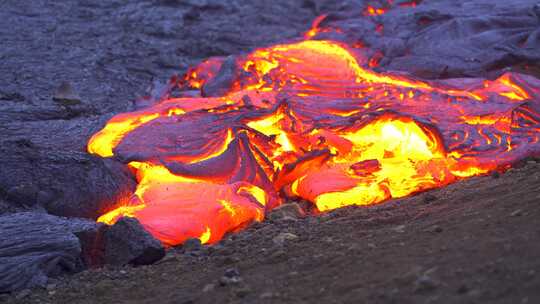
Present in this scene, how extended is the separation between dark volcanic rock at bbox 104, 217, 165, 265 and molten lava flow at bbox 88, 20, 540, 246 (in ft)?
1.38

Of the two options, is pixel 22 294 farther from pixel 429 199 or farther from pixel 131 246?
pixel 429 199

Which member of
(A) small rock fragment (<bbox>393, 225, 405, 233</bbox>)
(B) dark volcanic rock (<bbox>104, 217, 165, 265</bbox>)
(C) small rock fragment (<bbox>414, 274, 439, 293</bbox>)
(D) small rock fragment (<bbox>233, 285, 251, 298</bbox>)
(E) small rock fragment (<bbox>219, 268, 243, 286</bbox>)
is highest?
(C) small rock fragment (<bbox>414, 274, 439, 293</bbox>)

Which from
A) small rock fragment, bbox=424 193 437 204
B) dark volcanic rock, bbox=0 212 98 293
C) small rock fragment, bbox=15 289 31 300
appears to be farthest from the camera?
small rock fragment, bbox=424 193 437 204

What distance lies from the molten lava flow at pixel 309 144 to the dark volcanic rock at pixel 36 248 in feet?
1.90

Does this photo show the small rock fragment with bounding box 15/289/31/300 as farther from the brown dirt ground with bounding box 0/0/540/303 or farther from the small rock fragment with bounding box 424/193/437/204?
the small rock fragment with bounding box 424/193/437/204

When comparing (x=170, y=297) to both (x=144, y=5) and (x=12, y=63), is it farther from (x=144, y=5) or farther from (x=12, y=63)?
(x=144, y=5)

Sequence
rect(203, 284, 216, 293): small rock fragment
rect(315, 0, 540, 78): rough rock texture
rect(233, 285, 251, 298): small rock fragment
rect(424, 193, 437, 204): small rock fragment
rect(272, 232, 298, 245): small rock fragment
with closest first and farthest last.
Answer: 1. rect(233, 285, 251, 298): small rock fragment
2. rect(203, 284, 216, 293): small rock fragment
3. rect(272, 232, 298, 245): small rock fragment
4. rect(424, 193, 437, 204): small rock fragment
5. rect(315, 0, 540, 78): rough rock texture

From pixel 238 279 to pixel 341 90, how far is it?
13.4 ft

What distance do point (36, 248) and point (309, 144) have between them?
8.36 feet

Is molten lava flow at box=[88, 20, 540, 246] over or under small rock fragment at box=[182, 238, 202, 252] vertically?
over

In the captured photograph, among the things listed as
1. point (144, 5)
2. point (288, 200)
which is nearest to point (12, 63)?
point (144, 5)

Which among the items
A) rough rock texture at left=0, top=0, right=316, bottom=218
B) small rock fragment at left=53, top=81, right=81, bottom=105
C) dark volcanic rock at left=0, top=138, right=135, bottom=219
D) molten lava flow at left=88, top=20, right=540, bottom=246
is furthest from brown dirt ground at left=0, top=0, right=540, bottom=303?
small rock fragment at left=53, top=81, right=81, bottom=105

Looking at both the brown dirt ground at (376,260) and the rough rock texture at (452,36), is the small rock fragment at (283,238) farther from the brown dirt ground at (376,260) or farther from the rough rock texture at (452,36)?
the rough rock texture at (452,36)

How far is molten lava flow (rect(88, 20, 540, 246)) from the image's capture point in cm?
508
